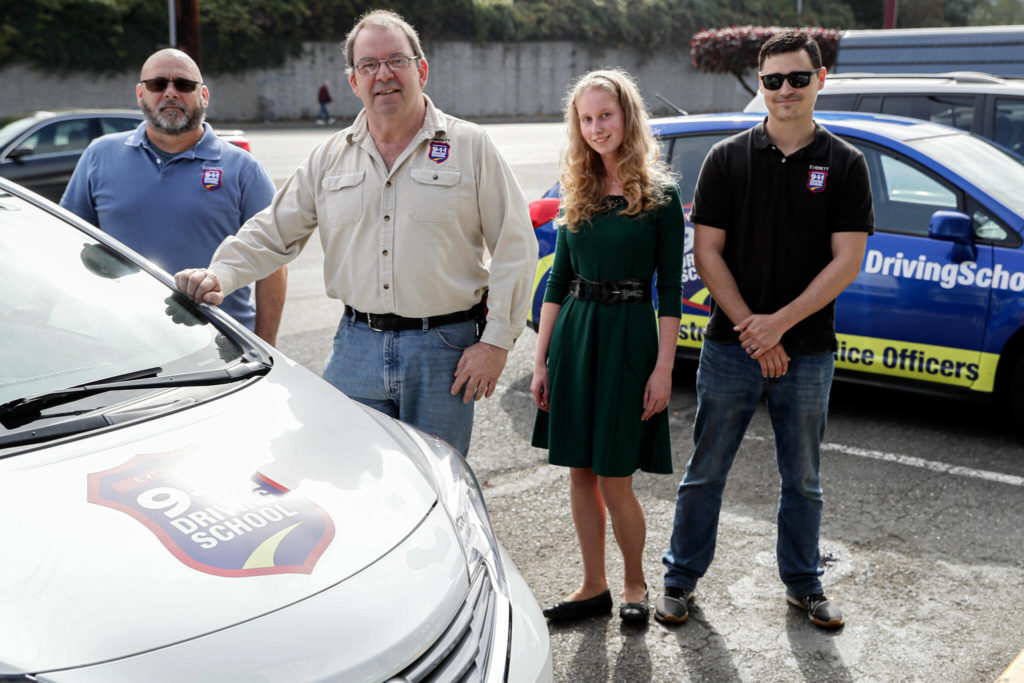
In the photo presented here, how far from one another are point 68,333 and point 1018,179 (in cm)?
475

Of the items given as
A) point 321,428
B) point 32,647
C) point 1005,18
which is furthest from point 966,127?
point 1005,18

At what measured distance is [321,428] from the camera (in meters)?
2.37

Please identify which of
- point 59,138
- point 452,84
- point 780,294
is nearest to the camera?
point 780,294

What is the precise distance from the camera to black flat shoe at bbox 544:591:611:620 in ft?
11.1

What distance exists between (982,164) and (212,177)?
394 centimetres

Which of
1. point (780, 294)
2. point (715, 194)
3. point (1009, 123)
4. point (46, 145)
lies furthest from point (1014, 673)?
point (46, 145)

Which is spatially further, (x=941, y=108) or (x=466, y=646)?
(x=941, y=108)

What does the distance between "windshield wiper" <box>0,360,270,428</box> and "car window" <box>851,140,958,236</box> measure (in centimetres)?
374

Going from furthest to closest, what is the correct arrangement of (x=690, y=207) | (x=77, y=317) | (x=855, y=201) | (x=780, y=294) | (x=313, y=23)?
(x=313, y=23), (x=690, y=207), (x=780, y=294), (x=855, y=201), (x=77, y=317)

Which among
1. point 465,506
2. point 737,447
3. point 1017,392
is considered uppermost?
point 465,506

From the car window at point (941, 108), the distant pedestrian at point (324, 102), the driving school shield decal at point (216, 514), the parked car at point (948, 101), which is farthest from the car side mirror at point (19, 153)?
the distant pedestrian at point (324, 102)

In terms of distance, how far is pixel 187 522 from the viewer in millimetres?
1860

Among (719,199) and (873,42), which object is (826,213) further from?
(873,42)

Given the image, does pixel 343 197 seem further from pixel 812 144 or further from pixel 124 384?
pixel 812 144
